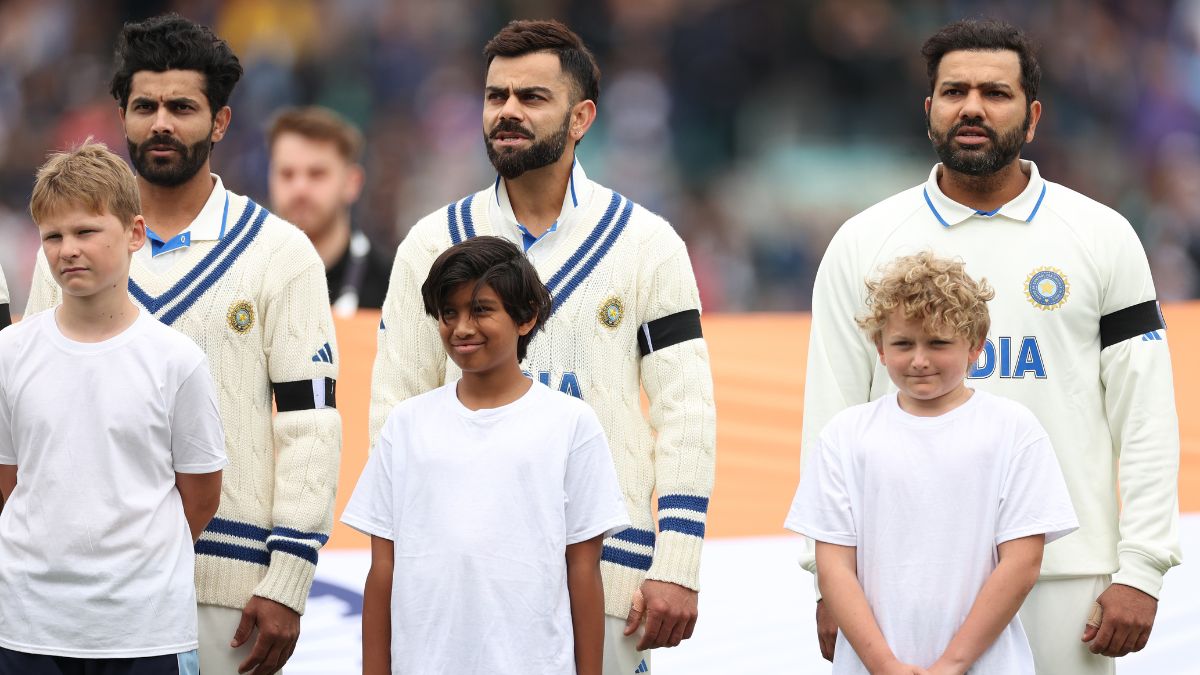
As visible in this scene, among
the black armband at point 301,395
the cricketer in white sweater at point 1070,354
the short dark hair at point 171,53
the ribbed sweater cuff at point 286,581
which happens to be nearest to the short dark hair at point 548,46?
the short dark hair at point 171,53

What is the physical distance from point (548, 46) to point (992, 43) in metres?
1.00

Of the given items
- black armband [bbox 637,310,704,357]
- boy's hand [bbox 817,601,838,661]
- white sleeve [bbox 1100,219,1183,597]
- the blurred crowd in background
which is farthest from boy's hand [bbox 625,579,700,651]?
the blurred crowd in background

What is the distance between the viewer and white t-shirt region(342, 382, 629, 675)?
347cm

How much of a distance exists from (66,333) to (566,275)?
1068mm

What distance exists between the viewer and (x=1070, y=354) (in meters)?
4.02

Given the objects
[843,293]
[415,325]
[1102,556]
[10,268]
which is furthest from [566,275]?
[10,268]

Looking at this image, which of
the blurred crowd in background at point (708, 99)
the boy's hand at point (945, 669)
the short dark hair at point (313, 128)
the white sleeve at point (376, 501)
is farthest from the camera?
the blurred crowd in background at point (708, 99)

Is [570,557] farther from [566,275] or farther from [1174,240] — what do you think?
[1174,240]

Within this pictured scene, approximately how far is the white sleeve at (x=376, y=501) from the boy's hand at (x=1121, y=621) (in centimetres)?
150

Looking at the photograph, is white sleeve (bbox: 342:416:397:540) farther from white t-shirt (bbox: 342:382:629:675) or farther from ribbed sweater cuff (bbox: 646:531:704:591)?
ribbed sweater cuff (bbox: 646:531:704:591)

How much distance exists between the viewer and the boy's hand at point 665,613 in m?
3.89

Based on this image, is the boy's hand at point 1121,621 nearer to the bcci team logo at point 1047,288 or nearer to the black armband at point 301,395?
the bcci team logo at point 1047,288

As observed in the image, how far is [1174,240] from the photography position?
36.8 feet

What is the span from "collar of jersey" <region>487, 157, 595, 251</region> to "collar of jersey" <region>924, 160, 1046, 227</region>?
2.56 ft
